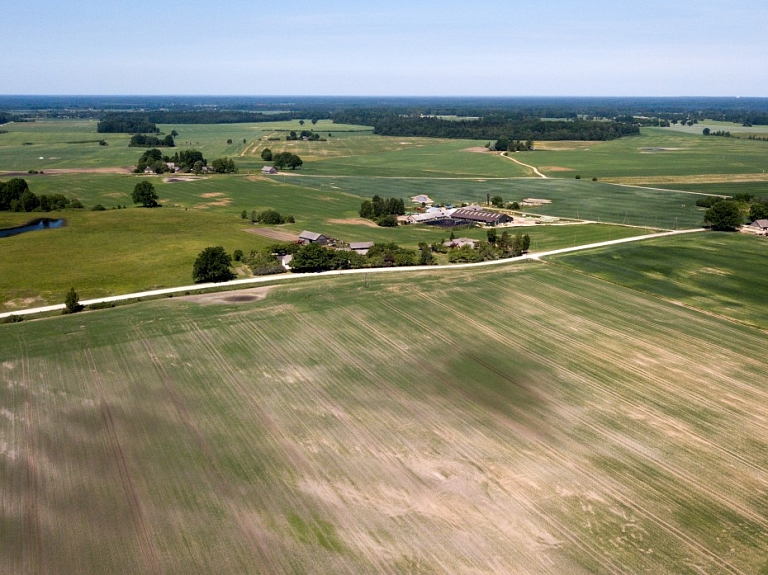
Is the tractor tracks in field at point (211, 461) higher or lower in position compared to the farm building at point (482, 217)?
lower

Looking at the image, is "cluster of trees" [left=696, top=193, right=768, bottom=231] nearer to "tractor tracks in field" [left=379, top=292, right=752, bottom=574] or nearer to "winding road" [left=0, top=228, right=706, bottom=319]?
"winding road" [left=0, top=228, right=706, bottom=319]

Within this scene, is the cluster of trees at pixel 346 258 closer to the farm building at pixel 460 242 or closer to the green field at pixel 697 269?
the farm building at pixel 460 242

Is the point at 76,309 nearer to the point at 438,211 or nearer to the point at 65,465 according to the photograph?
the point at 65,465

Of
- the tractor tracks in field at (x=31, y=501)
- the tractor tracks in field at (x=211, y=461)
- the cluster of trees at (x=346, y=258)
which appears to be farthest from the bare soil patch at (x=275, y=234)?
the tractor tracks in field at (x=31, y=501)

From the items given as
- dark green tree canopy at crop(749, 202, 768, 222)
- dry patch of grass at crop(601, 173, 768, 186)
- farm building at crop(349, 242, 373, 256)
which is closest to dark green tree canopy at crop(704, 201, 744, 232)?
dark green tree canopy at crop(749, 202, 768, 222)

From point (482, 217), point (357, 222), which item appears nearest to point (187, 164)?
point (357, 222)

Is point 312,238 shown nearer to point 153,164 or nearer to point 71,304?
point 71,304
